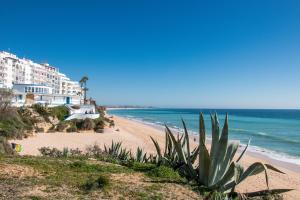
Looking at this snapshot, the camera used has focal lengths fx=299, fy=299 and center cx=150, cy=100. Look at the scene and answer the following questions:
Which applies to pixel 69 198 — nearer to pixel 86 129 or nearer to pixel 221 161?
pixel 221 161

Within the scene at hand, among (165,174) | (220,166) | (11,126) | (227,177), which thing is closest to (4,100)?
(11,126)

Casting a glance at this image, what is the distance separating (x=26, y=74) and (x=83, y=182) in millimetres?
60706

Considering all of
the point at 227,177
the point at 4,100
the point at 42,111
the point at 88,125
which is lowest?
the point at 88,125

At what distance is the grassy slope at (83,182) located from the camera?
5.66 m

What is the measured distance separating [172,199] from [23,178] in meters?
3.28

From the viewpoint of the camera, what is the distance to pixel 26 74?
6172cm

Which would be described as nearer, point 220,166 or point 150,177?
point 220,166

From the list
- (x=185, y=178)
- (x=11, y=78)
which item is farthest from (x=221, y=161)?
(x=11, y=78)

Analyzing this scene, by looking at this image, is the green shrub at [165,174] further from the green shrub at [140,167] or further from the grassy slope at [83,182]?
the green shrub at [140,167]

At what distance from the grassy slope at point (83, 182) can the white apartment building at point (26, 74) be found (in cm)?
3978

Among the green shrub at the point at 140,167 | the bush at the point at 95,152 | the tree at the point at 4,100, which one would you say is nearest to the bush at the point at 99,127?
the tree at the point at 4,100

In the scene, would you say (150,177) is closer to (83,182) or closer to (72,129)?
(83,182)

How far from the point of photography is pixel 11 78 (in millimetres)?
57312

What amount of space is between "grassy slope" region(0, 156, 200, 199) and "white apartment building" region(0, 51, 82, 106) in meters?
39.8
